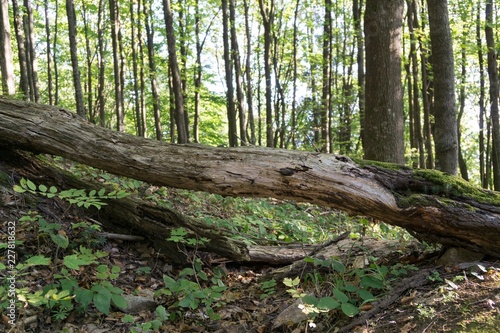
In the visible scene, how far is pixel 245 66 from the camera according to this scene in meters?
26.2

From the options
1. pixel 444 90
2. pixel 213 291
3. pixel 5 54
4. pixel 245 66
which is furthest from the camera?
pixel 245 66

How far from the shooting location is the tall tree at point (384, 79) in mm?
5918

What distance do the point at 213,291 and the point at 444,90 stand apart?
5500 mm

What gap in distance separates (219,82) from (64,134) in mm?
26131

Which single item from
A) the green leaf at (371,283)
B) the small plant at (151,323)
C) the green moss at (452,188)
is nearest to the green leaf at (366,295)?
the green leaf at (371,283)

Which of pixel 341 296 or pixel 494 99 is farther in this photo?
pixel 494 99

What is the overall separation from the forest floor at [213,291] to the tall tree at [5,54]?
19.8 ft

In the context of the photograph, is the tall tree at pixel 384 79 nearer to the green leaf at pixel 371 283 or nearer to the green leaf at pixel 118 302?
the green leaf at pixel 371 283

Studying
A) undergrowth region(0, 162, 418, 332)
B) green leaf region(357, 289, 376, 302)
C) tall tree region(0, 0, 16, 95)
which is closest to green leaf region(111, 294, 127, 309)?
undergrowth region(0, 162, 418, 332)

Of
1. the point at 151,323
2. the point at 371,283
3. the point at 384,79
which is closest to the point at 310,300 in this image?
the point at 371,283

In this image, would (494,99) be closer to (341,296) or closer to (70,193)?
(341,296)

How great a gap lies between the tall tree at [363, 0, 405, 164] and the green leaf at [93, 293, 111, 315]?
4.66m

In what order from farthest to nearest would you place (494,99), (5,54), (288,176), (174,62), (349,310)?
(494,99) → (174,62) → (5,54) → (288,176) → (349,310)

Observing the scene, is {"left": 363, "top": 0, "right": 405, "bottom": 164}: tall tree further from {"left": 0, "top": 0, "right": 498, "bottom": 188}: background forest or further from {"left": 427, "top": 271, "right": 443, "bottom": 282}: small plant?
{"left": 427, "top": 271, "right": 443, "bottom": 282}: small plant
